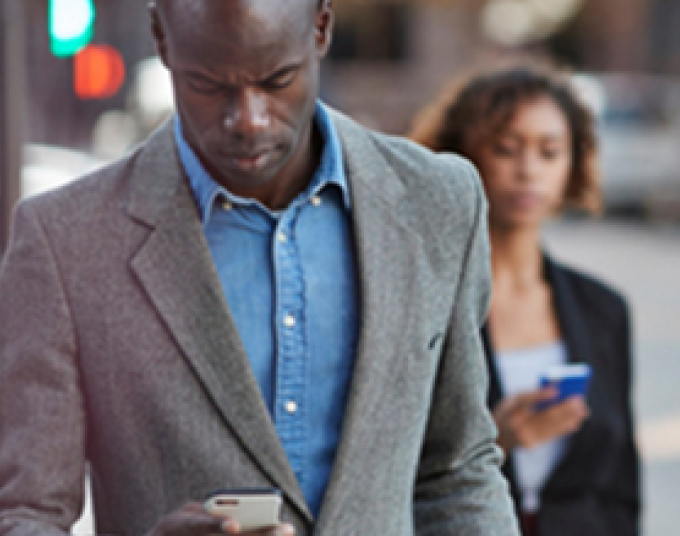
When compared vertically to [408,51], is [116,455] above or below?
above

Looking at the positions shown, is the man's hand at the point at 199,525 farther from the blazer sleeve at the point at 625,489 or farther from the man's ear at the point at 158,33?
the blazer sleeve at the point at 625,489

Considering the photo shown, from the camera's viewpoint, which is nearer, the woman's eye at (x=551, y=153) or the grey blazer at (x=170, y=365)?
the grey blazer at (x=170, y=365)

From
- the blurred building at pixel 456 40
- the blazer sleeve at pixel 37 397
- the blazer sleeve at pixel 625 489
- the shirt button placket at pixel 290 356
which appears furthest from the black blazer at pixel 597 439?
the blurred building at pixel 456 40

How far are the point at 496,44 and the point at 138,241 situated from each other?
2723cm

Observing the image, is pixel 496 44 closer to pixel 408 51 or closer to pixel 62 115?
pixel 408 51

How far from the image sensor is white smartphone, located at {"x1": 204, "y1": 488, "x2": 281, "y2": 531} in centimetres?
169

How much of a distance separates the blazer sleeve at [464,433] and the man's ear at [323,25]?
0.37 metres

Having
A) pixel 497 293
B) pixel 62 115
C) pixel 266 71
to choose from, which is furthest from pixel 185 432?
pixel 62 115

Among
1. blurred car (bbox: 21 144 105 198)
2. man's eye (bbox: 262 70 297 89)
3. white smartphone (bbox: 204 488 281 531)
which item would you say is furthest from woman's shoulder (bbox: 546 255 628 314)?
blurred car (bbox: 21 144 105 198)

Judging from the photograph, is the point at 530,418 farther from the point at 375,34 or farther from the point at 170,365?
the point at 375,34

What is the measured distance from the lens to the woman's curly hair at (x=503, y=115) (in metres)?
3.73

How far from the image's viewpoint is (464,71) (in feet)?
13.7

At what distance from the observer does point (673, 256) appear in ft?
54.5

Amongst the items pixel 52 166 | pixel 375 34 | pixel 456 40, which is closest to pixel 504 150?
pixel 52 166
